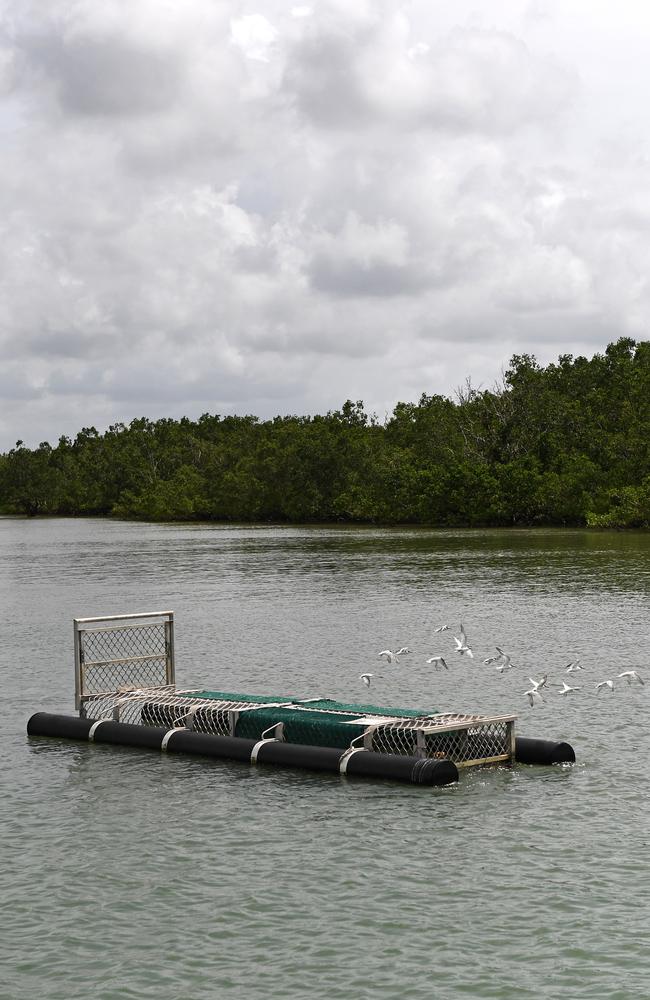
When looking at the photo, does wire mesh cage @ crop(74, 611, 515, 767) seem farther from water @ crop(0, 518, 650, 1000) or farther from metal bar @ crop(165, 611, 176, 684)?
water @ crop(0, 518, 650, 1000)

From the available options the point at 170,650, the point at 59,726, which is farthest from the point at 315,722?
the point at 59,726

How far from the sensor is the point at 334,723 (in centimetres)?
2170

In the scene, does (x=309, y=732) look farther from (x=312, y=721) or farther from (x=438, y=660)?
(x=438, y=660)

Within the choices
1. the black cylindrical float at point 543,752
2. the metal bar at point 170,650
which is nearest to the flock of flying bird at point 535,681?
the black cylindrical float at point 543,752

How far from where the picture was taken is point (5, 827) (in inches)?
719

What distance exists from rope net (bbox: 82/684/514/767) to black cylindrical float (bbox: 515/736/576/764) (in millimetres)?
228

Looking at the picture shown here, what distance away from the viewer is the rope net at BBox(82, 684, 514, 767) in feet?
68.8

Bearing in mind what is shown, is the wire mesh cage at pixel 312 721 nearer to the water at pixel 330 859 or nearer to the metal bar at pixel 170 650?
the metal bar at pixel 170 650

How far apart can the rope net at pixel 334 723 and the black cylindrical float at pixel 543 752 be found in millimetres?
228

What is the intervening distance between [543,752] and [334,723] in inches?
144

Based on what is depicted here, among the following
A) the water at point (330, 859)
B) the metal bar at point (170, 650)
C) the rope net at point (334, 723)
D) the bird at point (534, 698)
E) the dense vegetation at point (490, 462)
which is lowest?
the water at point (330, 859)

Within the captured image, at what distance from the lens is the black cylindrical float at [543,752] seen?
21266 mm

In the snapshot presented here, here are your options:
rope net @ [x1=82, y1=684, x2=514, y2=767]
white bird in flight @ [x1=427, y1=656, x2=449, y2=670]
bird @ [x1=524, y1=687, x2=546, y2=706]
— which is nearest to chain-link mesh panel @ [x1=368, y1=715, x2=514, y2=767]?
rope net @ [x1=82, y1=684, x2=514, y2=767]

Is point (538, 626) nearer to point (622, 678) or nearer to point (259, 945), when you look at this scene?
point (622, 678)
